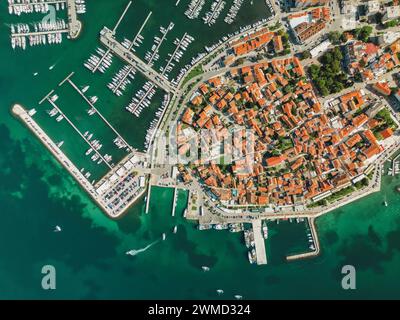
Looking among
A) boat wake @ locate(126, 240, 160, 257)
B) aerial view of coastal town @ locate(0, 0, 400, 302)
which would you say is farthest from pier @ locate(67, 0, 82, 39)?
boat wake @ locate(126, 240, 160, 257)

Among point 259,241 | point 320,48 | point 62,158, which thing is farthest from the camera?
point 62,158

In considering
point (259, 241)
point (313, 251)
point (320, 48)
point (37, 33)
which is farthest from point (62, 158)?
point (320, 48)

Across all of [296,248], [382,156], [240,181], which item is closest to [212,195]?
[240,181]

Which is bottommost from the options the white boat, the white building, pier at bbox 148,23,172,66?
the white boat

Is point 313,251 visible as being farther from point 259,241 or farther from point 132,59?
point 132,59

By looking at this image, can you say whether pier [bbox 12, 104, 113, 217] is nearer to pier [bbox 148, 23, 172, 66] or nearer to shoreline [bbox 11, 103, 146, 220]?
shoreline [bbox 11, 103, 146, 220]

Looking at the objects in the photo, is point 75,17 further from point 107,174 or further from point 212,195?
point 212,195
